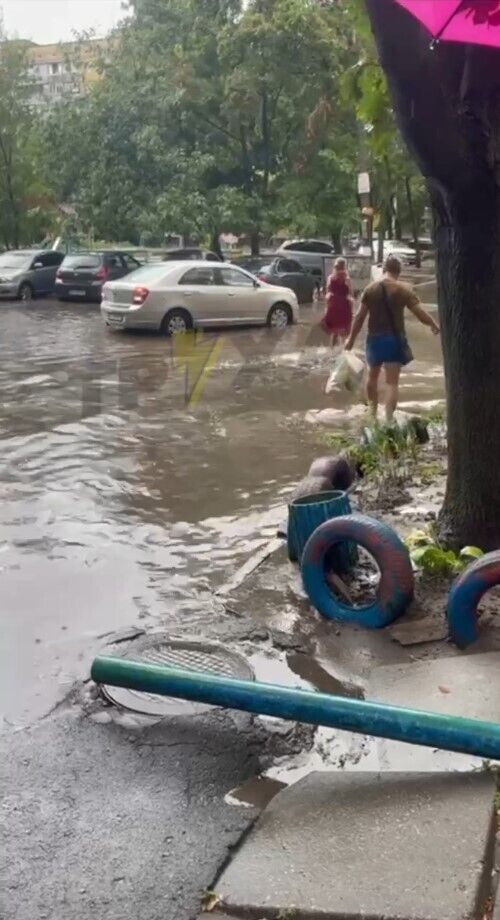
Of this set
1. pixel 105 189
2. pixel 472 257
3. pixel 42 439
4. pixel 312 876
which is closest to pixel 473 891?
pixel 312 876

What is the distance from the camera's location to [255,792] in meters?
4.02

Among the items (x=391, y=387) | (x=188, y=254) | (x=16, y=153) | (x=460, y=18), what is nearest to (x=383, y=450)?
(x=391, y=387)

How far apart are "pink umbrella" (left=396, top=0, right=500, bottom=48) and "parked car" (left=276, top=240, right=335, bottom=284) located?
951 inches

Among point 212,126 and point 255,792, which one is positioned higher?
point 212,126

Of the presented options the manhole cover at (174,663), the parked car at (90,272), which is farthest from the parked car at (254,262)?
the manhole cover at (174,663)

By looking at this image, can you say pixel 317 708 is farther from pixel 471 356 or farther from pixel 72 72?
pixel 72 72

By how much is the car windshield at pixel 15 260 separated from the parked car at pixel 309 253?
24.8 ft

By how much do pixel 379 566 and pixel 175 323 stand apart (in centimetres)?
1551

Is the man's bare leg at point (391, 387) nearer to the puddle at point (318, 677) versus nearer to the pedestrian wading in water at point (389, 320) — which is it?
the pedestrian wading in water at point (389, 320)

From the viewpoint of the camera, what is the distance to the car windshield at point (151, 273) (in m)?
20.5

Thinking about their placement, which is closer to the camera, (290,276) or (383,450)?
(383,450)

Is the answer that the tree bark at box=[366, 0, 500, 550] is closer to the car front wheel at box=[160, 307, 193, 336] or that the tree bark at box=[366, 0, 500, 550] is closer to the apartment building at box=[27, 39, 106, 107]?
the car front wheel at box=[160, 307, 193, 336]

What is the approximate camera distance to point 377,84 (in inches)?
272

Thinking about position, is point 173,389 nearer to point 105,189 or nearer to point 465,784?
point 465,784
